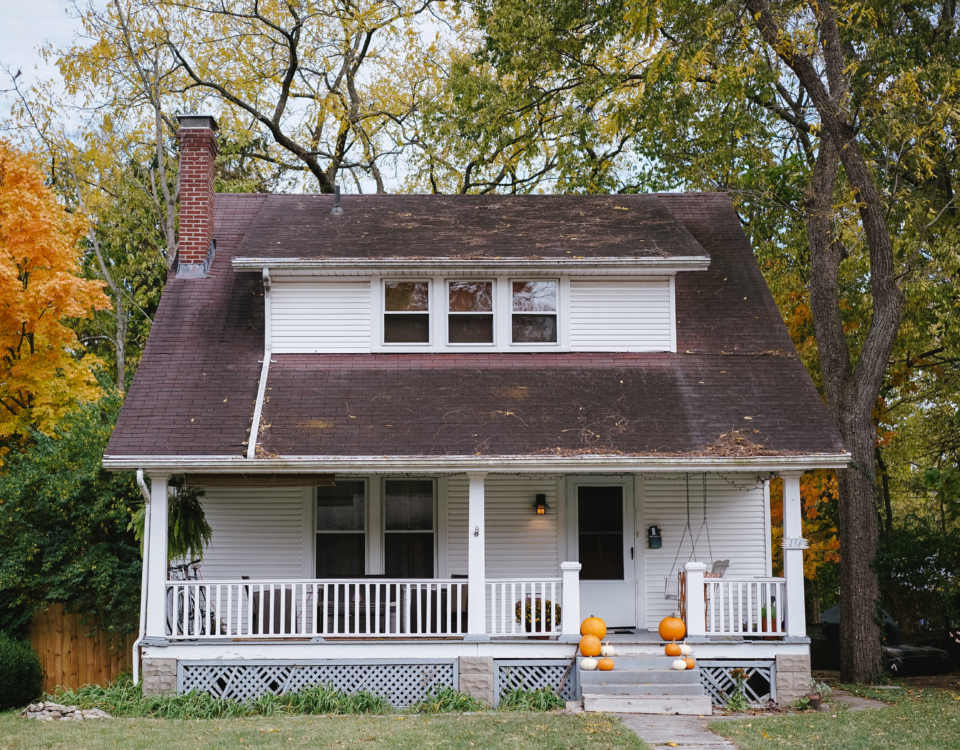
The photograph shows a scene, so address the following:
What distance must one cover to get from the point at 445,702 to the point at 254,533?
4151 millimetres

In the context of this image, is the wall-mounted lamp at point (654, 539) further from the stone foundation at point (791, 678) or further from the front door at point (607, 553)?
the stone foundation at point (791, 678)

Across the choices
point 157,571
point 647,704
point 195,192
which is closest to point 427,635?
point 647,704

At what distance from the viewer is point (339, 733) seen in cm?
1025

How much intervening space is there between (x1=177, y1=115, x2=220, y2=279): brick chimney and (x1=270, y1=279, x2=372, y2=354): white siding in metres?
2.23

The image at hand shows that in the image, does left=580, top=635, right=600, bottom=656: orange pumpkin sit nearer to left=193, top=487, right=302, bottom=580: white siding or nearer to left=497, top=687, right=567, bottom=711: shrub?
left=497, top=687, right=567, bottom=711: shrub

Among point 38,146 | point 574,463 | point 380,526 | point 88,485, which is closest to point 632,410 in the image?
point 574,463

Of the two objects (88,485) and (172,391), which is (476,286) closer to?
(172,391)

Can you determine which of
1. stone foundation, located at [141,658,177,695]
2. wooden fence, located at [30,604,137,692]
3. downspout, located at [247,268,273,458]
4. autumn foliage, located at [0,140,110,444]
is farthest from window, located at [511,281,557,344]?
autumn foliage, located at [0,140,110,444]

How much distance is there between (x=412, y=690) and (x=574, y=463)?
12.0ft

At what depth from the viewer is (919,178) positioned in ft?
54.1

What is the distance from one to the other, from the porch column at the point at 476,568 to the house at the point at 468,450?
0.03m

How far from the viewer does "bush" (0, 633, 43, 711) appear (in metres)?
13.1

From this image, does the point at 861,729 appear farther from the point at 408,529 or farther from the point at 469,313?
the point at 469,313

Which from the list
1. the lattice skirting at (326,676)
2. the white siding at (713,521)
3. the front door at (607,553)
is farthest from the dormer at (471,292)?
the lattice skirting at (326,676)
